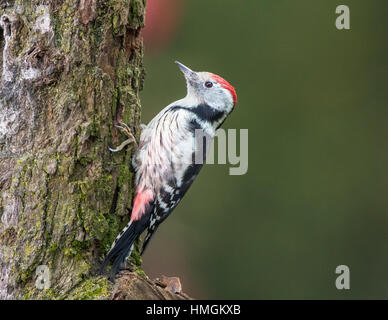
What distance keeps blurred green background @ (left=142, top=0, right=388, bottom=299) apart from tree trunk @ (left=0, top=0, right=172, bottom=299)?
286cm

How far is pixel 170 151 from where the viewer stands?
3619 millimetres

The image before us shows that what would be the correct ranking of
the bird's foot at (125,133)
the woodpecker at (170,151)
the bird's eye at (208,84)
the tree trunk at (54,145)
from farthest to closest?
the bird's eye at (208,84)
the woodpecker at (170,151)
the bird's foot at (125,133)
the tree trunk at (54,145)

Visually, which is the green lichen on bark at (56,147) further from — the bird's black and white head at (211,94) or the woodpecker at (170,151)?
the bird's black and white head at (211,94)

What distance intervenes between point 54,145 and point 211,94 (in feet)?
4.28

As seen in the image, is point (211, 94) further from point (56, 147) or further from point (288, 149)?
point (288, 149)

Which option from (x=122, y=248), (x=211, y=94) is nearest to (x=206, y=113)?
(x=211, y=94)

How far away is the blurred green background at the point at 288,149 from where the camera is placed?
5.96m

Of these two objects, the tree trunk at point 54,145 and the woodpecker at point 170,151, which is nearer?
the tree trunk at point 54,145

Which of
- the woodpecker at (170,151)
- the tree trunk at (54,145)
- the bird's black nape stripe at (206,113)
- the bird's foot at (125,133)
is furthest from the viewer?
the bird's black nape stripe at (206,113)

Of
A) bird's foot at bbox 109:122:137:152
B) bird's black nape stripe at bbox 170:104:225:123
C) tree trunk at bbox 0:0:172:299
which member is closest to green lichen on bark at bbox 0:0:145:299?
tree trunk at bbox 0:0:172:299

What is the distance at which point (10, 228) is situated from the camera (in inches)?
114

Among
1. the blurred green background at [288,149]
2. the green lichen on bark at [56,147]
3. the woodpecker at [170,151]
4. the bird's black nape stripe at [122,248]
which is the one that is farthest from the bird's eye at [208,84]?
the blurred green background at [288,149]
